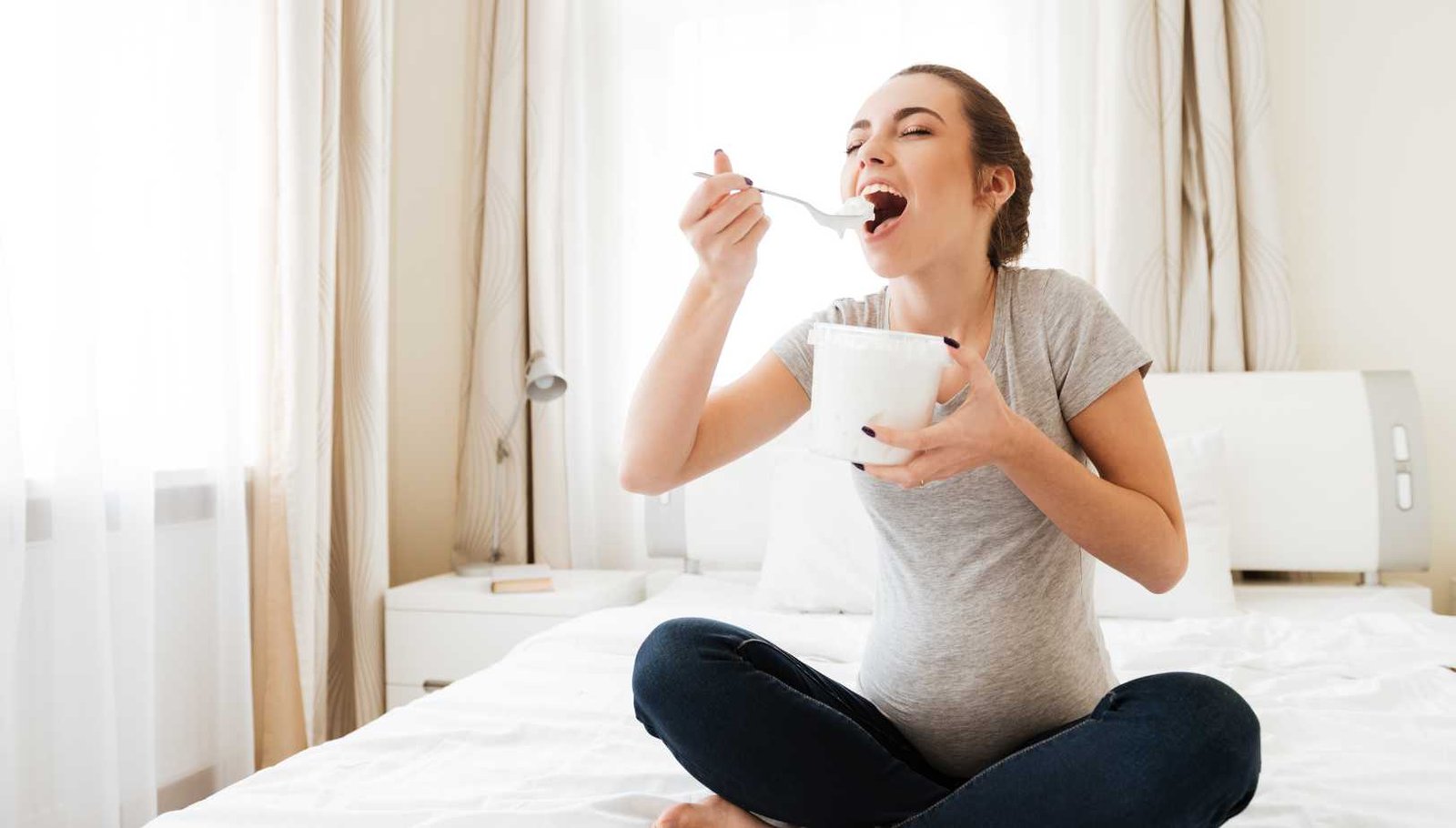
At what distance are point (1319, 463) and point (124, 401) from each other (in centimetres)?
250

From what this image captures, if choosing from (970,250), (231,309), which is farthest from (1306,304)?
(231,309)

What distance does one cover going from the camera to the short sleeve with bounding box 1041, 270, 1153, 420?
3.73 ft

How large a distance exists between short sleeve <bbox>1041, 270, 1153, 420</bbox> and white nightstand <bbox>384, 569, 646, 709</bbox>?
1.54 m

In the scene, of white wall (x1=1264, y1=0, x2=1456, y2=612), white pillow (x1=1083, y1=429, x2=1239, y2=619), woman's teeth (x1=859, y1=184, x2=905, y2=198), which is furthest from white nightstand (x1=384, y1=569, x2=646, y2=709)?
white wall (x1=1264, y1=0, x2=1456, y2=612)

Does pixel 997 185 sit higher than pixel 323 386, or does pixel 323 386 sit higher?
pixel 997 185

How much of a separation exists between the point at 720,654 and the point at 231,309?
1.53 metres

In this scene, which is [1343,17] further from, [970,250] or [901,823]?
[901,823]

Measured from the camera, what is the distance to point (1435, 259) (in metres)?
2.54

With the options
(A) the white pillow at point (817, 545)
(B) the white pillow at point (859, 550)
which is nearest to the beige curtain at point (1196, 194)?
(B) the white pillow at point (859, 550)

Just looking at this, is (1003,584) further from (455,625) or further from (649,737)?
(455,625)

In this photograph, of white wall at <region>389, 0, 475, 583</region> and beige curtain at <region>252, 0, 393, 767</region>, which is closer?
beige curtain at <region>252, 0, 393, 767</region>

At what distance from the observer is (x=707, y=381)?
1209mm

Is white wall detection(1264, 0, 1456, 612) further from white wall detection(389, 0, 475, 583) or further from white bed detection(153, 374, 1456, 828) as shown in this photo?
white wall detection(389, 0, 475, 583)

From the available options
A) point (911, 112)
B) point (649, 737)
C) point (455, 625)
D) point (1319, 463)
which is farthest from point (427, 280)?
point (1319, 463)
